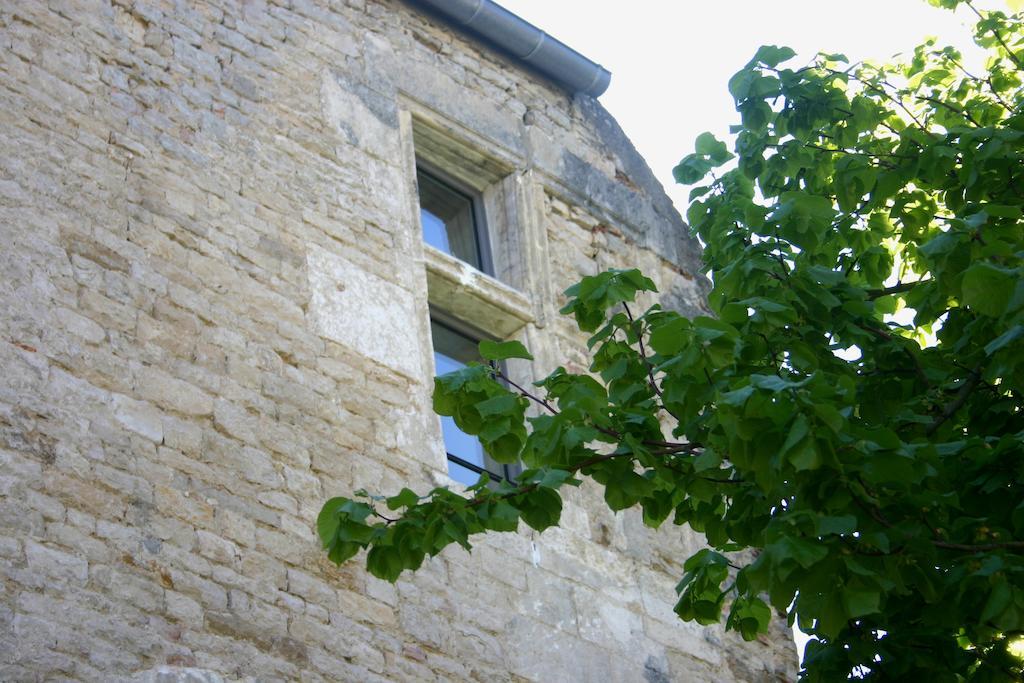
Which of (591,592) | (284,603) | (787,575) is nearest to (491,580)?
(591,592)

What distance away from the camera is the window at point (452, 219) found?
7414 millimetres

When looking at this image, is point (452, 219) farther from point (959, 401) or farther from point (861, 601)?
point (861, 601)

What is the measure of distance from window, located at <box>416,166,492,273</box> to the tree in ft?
7.43

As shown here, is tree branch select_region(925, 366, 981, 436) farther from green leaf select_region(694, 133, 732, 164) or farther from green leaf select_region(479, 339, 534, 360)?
green leaf select_region(694, 133, 732, 164)

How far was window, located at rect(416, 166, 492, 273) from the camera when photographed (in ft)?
24.3

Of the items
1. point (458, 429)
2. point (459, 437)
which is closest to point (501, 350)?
point (458, 429)

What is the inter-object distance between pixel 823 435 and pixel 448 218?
4.04m

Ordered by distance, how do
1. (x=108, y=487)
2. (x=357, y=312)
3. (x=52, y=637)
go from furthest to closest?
(x=357, y=312), (x=108, y=487), (x=52, y=637)

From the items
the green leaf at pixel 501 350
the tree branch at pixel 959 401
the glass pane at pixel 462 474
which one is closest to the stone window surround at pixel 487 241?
the glass pane at pixel 462 474

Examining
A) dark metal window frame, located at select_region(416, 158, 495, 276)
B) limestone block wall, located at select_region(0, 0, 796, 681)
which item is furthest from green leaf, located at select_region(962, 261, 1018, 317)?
dark metal window frame, located at select_region(416, 158, 495, 276)

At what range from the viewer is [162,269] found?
5.54 metres

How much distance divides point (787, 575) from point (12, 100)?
3139 mm

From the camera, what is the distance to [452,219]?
7.57m

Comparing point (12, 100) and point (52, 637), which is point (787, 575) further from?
point (12, 100)
